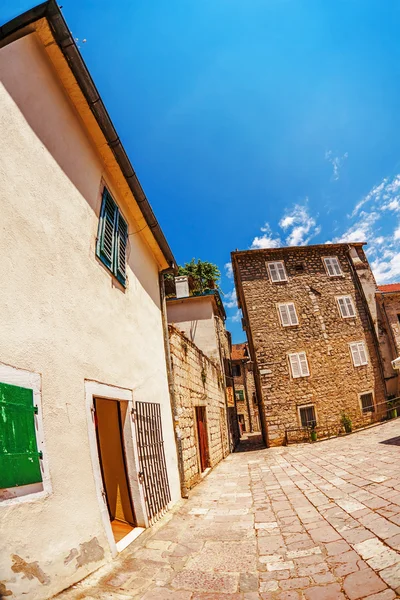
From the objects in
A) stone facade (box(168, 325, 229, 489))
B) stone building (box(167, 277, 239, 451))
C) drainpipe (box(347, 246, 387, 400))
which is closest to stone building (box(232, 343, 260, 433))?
drainpipe (box(347, 246, 387, 400))

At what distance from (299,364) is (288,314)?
8.81 feet

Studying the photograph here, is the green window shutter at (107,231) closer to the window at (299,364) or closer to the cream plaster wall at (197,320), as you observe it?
the cream plaster wall at (197,320)

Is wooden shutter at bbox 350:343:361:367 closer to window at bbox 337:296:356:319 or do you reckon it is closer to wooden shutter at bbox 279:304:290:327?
window at bbox 337:296:356:319

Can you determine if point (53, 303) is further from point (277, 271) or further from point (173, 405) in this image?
point (277, 271)

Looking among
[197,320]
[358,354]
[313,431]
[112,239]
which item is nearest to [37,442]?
[112,239]

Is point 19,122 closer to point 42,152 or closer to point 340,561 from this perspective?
point 42,152

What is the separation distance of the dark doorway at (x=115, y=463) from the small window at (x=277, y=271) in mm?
13704

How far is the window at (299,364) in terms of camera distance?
15141 mm

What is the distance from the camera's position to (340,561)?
8.68 feet

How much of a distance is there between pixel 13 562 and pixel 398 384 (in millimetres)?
18420

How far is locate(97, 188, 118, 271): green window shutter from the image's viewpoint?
405 cm

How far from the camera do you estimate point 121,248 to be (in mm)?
4852

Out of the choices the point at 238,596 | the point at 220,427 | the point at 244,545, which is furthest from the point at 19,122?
the point at 220,427

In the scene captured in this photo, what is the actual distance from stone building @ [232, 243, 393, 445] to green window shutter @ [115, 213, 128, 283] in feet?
38.7
